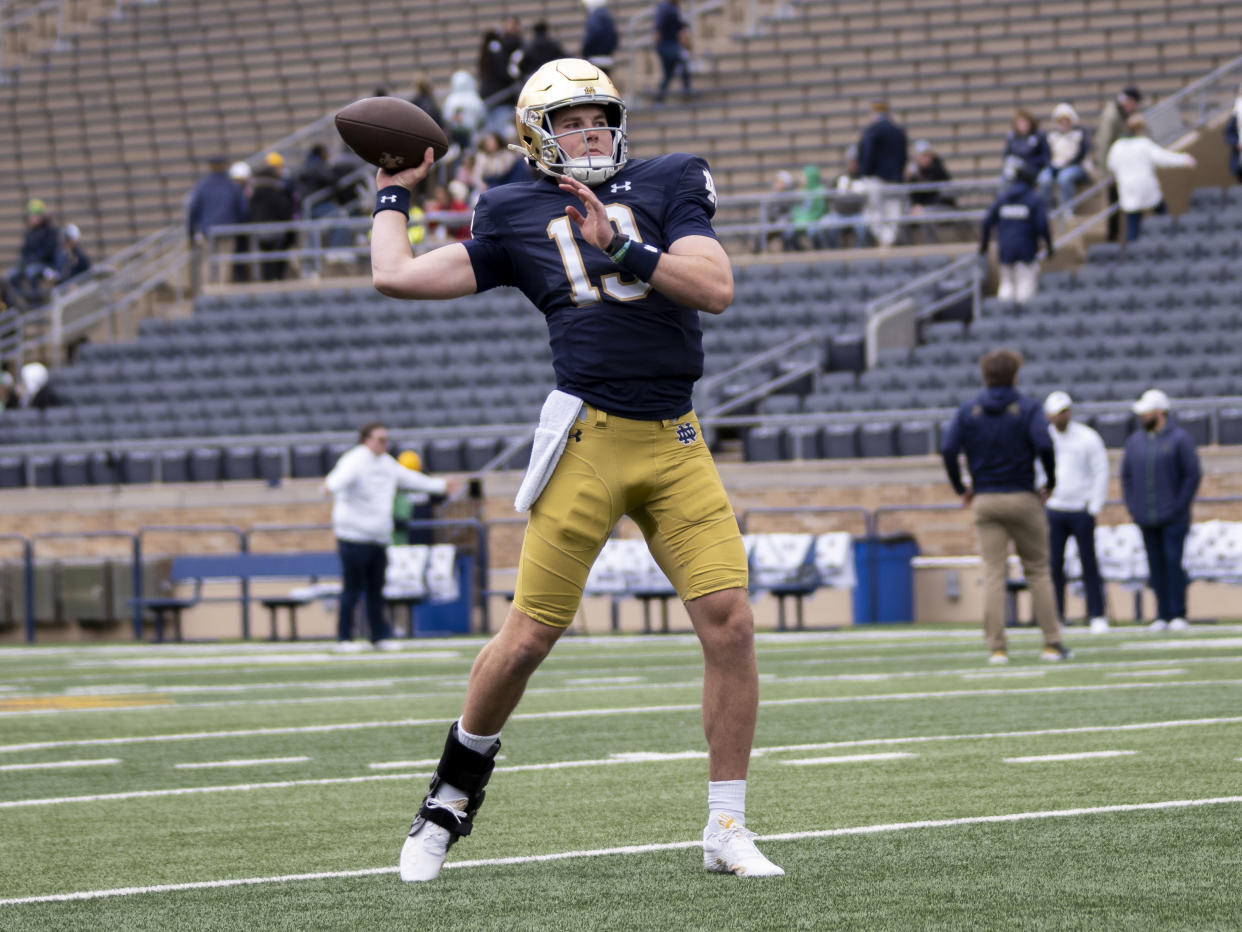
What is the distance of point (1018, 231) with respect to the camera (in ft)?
73.9

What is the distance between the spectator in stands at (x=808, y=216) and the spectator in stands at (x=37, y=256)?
995cm

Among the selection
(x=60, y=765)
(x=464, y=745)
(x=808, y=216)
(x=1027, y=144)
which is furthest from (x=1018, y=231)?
(x=464, y=745)

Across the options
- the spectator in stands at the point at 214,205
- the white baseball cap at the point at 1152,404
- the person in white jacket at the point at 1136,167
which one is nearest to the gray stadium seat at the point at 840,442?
the white baseball cap at the point at 1152,404

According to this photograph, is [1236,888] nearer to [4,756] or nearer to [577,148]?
[577,148]

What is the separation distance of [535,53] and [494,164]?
227cm

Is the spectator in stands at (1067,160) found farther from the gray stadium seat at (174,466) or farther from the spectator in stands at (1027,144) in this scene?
the gray stadium seat at (174,466)

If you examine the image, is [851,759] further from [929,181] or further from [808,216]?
[808,216]

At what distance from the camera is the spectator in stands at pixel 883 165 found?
2486 centimetres

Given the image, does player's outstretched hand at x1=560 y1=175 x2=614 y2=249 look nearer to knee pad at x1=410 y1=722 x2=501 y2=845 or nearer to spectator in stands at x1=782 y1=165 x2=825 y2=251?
knee pad at x1=410 y1=722 x2=501 y2=845

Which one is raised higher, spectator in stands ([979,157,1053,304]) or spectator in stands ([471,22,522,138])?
spectator in stands ([471,22,522,138])

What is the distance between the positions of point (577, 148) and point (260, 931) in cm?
212

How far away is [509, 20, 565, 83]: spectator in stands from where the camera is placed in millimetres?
28625

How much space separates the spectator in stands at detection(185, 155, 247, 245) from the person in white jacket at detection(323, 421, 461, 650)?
11.5 metres

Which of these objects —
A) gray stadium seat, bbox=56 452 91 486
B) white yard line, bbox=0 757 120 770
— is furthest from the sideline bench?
white yard line, bbox=0 757 120 770
